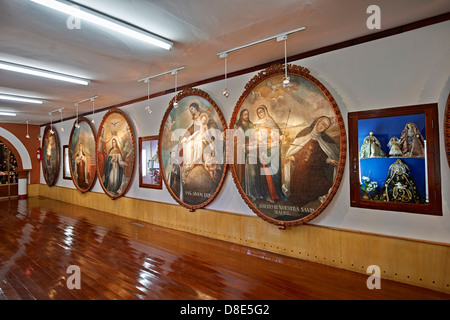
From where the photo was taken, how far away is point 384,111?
3.44 meters

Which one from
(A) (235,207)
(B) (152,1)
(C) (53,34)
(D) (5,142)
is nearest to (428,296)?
(A) (235,207)

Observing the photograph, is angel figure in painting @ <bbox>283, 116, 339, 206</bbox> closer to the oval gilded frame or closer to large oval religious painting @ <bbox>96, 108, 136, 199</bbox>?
the oval gilded frame

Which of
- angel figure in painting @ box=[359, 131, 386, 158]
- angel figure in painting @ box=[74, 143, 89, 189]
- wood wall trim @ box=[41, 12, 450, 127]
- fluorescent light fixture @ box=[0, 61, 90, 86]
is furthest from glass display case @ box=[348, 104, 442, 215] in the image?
angel figure in painting @ box=[74, 143, 89, 189]

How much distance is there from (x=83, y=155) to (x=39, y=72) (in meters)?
4.84

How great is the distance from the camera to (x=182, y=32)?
3.39 metres

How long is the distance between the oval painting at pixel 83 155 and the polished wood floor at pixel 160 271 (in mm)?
3173

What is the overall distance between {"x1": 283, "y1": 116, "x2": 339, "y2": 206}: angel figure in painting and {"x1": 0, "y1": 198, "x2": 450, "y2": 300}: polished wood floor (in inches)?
44.1

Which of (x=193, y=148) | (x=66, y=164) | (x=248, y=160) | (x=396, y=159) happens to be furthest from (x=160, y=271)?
(x=66, y=164)

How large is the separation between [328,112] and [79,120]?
8.82m

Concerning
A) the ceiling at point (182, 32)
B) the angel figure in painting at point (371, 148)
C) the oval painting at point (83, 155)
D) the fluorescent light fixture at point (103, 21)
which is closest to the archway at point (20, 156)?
the oval painting at point (83, 155)

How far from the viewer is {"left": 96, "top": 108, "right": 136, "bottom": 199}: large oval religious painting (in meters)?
7.32

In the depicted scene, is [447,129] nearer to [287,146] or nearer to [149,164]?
[287,146]

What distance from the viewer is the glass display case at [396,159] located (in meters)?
3.13
